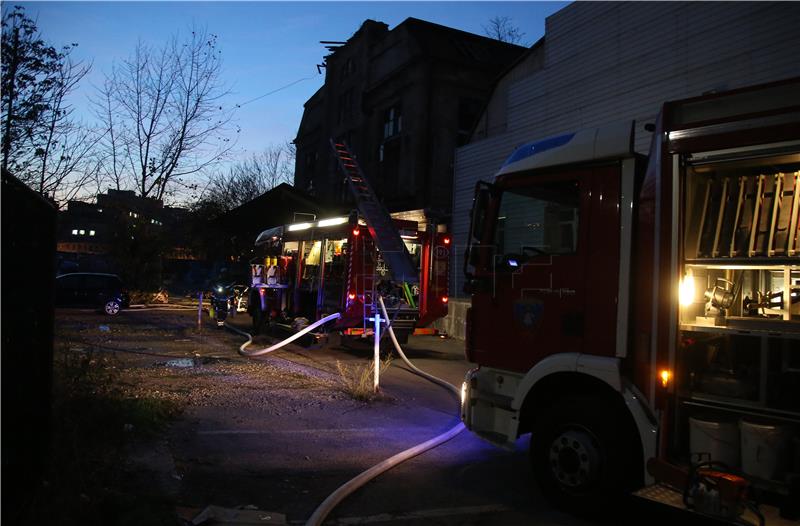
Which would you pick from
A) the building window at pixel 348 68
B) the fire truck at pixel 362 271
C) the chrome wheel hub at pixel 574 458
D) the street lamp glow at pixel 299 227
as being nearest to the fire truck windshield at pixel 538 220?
the chrome wheel hub at pixel 574 458

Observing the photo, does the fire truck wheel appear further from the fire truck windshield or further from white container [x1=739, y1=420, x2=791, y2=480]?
the fire truck windshield

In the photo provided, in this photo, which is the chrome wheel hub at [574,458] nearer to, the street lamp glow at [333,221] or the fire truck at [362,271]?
the fire truck at [362,271]

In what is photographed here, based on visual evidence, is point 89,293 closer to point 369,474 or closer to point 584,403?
point 369,474

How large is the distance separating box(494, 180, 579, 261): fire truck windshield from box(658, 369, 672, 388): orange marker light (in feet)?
3.87

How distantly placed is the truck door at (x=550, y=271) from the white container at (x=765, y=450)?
38.9 inches

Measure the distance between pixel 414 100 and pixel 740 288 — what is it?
22394 millimetres

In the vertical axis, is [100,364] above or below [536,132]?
below

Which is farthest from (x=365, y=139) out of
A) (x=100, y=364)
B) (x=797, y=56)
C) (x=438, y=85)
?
(x=100, y=364)

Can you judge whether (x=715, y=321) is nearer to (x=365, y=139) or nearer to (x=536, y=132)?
(x=536, y=132)

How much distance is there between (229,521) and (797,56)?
11107mm

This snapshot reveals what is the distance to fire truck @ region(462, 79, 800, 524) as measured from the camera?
140 inches

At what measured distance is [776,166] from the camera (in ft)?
13.3

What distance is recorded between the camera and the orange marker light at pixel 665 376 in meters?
3.75

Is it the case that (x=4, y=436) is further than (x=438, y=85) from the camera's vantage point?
No
